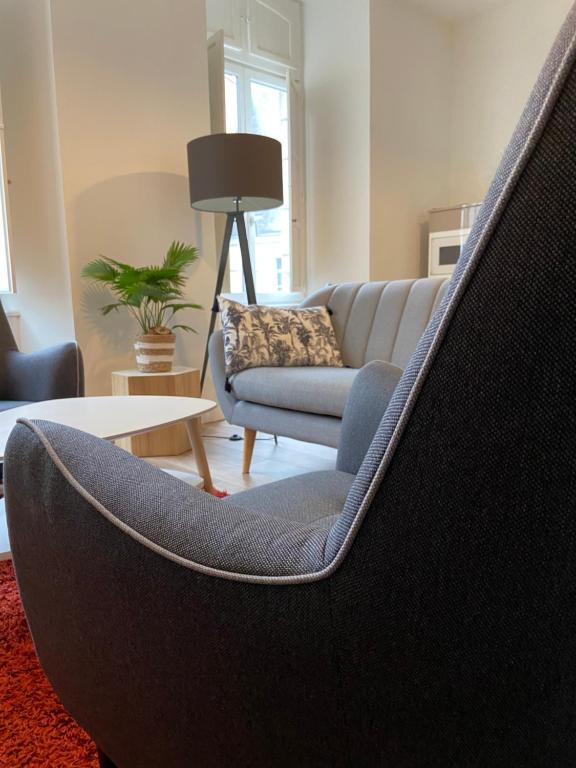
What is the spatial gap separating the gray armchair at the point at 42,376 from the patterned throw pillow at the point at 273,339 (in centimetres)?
65

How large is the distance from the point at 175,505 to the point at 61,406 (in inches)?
56.1

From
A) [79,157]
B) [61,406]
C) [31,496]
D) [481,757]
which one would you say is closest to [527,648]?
[481,757]

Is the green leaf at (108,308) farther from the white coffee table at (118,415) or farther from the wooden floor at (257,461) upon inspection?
the white coffee table at (118,415)

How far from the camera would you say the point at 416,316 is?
2.34 meters

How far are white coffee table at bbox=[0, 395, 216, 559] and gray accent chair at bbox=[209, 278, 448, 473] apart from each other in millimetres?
401

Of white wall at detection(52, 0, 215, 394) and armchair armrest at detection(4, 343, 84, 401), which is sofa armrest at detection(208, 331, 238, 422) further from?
white wall at detection(52, 0, 215, 394)

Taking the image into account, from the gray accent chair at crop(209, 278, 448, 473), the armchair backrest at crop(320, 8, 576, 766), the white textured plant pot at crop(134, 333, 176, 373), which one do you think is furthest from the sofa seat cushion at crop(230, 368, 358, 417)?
the armchair backrest at crop(320, 8, 576, 766)

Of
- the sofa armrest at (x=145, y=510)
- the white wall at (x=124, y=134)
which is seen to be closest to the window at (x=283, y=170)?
the white wall at (x=124, y=134)

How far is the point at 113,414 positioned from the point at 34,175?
6.69ft

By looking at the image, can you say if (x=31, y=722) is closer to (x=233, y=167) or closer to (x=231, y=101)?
(x=233, y=167)

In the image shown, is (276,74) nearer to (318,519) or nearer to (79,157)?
(79,157)

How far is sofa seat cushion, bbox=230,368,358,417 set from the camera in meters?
2.02

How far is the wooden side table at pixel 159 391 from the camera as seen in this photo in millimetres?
2615

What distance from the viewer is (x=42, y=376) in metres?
2.19
